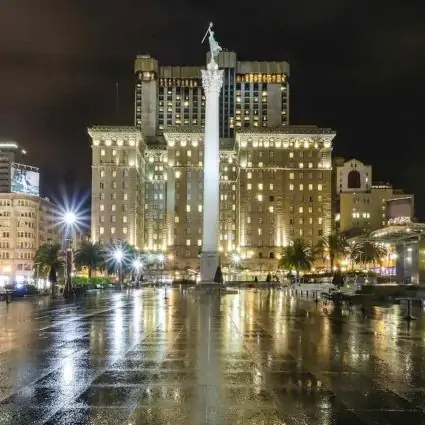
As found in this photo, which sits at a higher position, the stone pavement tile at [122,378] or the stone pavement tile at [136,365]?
the stone pavement tile at [122,378]

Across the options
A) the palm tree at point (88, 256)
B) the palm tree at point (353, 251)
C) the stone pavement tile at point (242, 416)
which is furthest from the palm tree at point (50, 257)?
the stone pavement tile at point (242, 416)

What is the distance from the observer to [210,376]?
13.6 metres

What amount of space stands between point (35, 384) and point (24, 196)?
551 feet

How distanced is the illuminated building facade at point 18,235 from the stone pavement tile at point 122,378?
15827 cm

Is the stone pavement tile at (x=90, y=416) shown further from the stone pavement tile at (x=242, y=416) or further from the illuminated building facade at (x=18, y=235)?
the illuminated building facade at (x=18, y=235)

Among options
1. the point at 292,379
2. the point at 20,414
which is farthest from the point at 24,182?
the point at 20,414

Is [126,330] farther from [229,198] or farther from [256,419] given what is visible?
[229,198]

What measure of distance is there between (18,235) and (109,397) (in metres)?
168

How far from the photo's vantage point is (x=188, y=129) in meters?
182

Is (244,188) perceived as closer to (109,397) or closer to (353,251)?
(353,251)

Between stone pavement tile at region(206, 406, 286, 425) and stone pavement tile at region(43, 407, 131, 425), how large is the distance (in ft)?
4.57

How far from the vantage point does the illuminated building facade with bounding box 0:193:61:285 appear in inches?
6604

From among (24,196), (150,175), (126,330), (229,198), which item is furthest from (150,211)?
(126,330)

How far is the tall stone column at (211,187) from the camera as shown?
314ft
